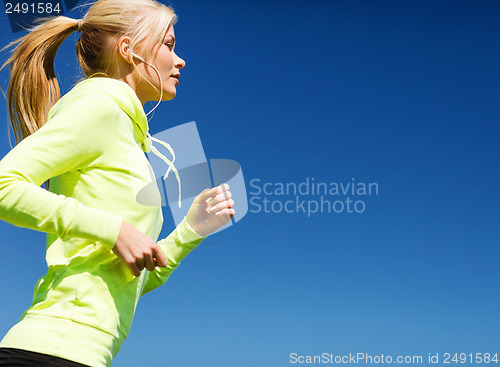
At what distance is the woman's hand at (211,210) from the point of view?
2.57 m

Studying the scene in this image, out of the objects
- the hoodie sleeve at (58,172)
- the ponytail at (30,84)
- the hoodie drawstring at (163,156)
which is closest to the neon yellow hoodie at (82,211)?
the hoodie sleeve at (58,172)

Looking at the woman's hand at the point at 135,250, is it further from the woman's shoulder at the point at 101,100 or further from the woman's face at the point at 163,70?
the woman's face at the point at 163,70

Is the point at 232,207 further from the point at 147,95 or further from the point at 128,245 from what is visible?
the point at 128,245

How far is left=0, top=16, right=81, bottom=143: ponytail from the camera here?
236cm

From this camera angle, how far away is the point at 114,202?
2.04 metres

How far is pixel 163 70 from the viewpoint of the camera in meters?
2.45

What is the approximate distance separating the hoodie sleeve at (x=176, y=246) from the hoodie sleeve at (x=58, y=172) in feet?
2.64

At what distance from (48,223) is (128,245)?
10.6 inches

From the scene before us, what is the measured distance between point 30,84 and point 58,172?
0.67 m

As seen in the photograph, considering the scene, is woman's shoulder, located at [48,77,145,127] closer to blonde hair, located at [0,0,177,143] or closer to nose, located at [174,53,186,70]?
blonde hair, located at [0,0,177,143]

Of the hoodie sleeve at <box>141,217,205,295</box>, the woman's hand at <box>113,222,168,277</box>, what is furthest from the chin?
the woman's hand at <box>113,222,168,277</box>

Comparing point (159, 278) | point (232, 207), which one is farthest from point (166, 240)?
point (232, 207)

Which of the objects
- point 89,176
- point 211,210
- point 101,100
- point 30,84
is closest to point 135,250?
point 89,176

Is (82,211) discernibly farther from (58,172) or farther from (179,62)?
(179,62)
